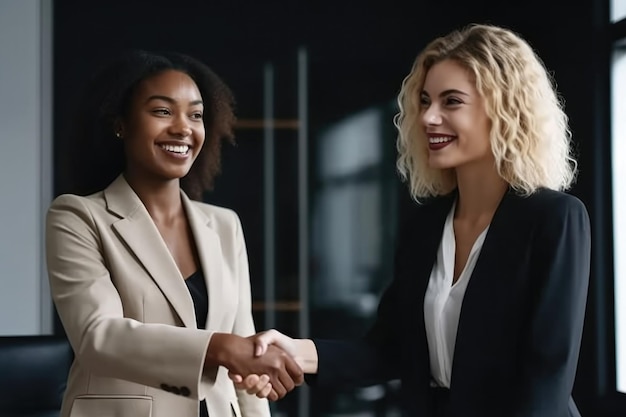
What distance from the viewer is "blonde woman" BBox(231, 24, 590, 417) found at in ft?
7.08

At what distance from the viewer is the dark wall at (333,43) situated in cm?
505

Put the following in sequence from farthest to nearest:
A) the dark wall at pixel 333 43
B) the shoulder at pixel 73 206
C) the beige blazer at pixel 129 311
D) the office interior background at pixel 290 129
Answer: the office interior background at pixel 290 129, the dark wall at pixel 333 43, the shoulder at pixel 73 206, the beige blazer at pixel 129 311

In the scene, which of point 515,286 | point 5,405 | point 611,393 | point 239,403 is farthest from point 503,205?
point 611,393

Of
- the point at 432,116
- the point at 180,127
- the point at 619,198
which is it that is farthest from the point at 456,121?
the point at 619,198

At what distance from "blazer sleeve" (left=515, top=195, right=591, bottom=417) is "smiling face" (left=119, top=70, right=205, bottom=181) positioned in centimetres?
88

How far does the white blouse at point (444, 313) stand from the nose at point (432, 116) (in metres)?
0.28

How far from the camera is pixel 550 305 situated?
214 centimetres

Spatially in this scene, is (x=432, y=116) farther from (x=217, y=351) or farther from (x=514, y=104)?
(x=217, y=351)

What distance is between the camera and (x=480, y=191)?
2.41 meters

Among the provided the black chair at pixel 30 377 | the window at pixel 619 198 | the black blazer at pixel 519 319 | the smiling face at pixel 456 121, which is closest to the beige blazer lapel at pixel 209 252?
the black blazer at pixel 519 319

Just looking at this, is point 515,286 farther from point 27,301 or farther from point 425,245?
point 27,301

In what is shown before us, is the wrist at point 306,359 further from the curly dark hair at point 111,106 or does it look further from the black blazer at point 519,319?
the curly dark hair at point 111,106

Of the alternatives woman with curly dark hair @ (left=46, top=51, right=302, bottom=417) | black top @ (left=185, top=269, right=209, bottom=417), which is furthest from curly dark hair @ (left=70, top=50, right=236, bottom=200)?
black top @ (left=185, top=269, right=209, bottom=417)

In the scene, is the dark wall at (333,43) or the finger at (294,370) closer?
the finger at (294,370)
